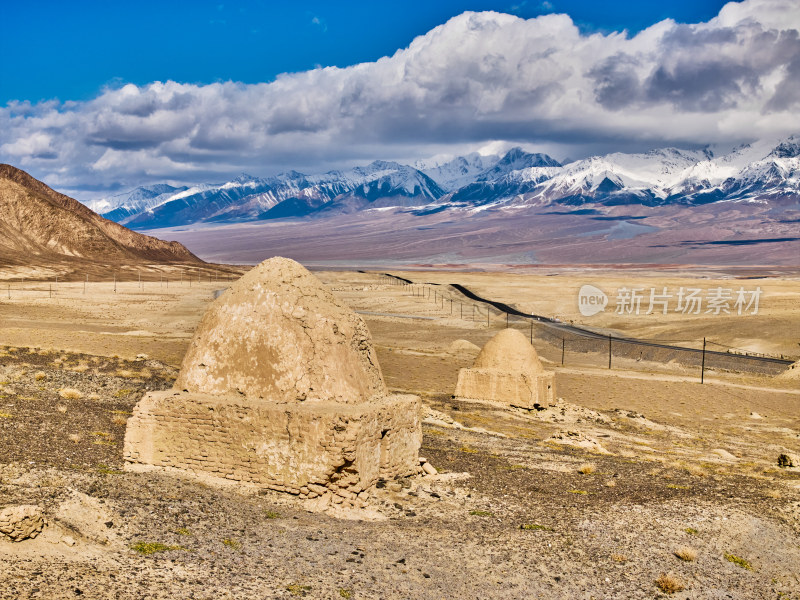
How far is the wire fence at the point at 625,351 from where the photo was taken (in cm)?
4200

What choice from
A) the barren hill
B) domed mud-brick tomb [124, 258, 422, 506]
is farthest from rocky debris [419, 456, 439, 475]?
the barren hill

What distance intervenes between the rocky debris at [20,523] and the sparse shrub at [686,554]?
7131mm

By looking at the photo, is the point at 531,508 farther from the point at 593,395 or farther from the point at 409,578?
the point at 593,395

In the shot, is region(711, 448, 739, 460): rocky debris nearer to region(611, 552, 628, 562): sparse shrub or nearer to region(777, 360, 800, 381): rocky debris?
region(611, 552, 628, 562): sparse shrub

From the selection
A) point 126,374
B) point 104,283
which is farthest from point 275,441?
point 104,283

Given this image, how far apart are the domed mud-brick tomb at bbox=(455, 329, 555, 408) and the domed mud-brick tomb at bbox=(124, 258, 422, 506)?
9509 mm

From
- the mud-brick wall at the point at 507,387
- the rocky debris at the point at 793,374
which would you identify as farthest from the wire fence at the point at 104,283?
the rocky debris at the point at 793,374

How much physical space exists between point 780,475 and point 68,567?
11989 millimetres

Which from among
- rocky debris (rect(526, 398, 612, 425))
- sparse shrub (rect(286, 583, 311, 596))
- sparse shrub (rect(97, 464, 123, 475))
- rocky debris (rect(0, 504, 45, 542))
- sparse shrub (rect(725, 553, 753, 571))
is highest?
rocky debris (rect(0, 504, 45, 542))

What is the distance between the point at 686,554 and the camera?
9.15 meters

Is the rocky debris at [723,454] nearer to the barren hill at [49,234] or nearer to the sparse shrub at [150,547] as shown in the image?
the sparse shrub at [150,547]

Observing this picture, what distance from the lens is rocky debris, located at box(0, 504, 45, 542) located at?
23.9 feet

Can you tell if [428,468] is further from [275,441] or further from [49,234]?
[49,234]

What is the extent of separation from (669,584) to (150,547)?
18.3ft
